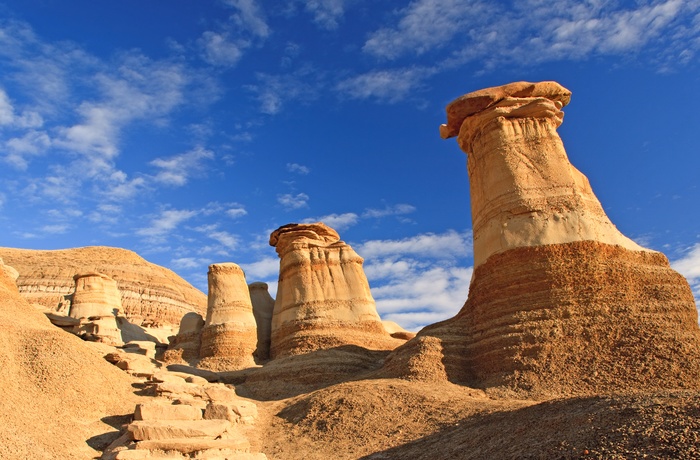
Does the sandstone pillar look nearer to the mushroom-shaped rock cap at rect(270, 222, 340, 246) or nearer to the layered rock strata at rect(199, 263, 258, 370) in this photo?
the layered rock strata at rect(199, 263, 258, 370)

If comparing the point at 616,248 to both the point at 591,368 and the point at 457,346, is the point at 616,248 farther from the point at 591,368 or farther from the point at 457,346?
the point at 457,346

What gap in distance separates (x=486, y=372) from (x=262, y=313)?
66.6 ft

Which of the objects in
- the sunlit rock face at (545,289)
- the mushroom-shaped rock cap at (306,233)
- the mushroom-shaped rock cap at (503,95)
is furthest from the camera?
the mushroom-shaped rock cap at (306,233)

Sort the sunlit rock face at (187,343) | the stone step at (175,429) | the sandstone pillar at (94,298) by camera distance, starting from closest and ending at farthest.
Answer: the stone step at (175,429) → the sunlit rock face at (187,343) → the sandstone pillar at (94,298)

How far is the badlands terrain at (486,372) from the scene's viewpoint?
35.8 ft

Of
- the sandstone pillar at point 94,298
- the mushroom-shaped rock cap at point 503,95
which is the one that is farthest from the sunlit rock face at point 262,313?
the mushroom-shaped rock cap at point 503,95

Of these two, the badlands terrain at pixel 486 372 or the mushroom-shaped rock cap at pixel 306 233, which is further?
the mushroom-shaped rock cap at pixel 306 233

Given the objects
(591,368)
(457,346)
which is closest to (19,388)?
(457,346)

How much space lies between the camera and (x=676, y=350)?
15.6m

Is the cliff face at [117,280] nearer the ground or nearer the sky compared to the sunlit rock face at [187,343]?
nearer the sky

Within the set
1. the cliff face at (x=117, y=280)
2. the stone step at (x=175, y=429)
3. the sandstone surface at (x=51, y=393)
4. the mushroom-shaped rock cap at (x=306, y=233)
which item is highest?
the cliff face at (x=117, y=280)

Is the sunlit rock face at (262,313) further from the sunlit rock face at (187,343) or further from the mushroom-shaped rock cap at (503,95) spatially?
the mushroom-shaped rock cap at (503,95)

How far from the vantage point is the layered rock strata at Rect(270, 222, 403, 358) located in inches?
1159

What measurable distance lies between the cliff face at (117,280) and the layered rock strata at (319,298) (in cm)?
2777
